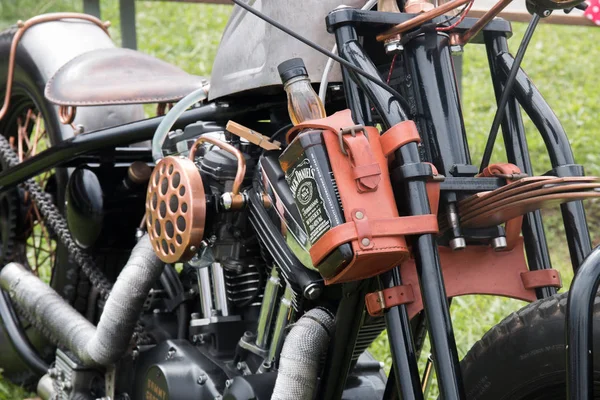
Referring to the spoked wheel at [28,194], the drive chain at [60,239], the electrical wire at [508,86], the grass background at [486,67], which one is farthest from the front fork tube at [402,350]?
the grass background at [486,67]

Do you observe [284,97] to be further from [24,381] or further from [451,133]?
[24,381]

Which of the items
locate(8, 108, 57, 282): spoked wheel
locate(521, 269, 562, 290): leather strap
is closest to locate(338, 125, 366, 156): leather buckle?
locate(521, 269, 562, 290): leather strap

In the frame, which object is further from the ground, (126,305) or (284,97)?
(284,97)

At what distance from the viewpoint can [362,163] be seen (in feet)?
5.20

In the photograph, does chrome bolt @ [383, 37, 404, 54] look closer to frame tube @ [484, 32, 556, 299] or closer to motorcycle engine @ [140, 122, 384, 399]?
frame tube @ [484, 32, 556, 299]

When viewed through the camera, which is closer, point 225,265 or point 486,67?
point 225,265

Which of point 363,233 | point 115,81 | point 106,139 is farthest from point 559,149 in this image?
point 115,81

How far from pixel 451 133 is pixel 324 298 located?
0.46 m

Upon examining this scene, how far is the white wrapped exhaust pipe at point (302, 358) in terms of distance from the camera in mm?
1884

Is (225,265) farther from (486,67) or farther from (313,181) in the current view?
(486,67)

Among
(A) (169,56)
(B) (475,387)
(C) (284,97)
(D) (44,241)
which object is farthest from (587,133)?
(B) (475,387)

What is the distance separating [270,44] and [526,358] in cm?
84

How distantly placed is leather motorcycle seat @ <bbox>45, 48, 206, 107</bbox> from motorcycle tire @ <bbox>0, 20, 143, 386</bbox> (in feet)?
0.67

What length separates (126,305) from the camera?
7.87 feet
